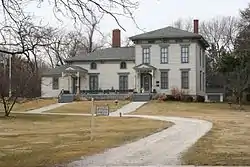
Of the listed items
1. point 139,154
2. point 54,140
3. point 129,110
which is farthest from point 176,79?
point 139,154

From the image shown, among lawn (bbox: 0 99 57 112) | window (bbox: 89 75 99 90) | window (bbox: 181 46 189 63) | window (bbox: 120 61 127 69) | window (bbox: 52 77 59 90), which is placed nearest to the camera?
lawn (bbox: 0 99 57 112)

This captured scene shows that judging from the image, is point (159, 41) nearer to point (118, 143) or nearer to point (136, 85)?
point (136, 85)

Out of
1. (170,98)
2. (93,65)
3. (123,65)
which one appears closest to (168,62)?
(170,98)

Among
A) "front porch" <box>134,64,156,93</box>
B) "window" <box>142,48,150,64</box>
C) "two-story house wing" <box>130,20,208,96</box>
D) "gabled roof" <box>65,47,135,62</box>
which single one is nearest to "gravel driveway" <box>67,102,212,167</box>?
"front porch" <box>134,64,156,93</box>

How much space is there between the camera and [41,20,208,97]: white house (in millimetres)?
62719

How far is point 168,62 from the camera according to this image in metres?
63.2

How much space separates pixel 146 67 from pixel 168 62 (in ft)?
9.68

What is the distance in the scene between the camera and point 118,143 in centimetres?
1948

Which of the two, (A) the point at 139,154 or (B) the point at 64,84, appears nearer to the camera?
(A) the point at 139,154

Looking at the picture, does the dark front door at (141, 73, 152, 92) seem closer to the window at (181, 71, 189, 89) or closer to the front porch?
the front porch

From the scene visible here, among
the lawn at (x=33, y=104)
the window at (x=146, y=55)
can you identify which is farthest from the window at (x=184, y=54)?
the lawn at (x=33, y=104)

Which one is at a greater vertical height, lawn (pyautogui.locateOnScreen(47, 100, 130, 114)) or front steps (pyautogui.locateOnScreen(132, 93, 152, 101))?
front steps (pyautogui.locateOnScreen(132, 93, 152, 101))

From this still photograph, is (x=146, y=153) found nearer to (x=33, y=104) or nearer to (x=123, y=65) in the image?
(x=33, y=104)

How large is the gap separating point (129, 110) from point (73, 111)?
5.65 metres
